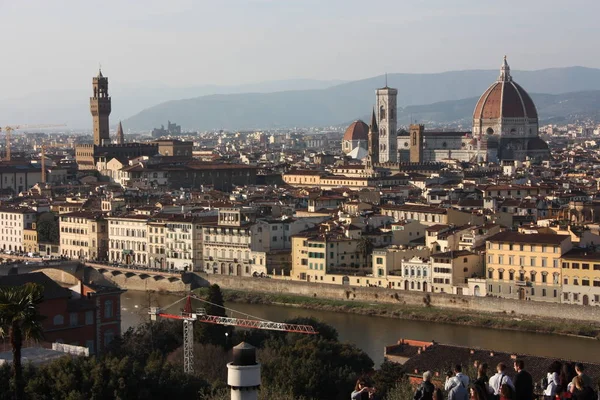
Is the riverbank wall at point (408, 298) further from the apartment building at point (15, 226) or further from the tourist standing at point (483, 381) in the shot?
the tourist standing at point (483, 381)

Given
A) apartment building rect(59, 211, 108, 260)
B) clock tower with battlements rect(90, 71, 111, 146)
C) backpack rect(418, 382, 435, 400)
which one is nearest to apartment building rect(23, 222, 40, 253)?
apartment building rect(59, 211, 108, 260)

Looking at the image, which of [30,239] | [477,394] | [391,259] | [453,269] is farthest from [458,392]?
[30,239]

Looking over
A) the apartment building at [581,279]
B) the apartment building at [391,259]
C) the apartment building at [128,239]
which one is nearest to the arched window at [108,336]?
the apartment building at [581,279]

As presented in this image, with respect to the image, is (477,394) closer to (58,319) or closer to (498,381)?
(498,381)

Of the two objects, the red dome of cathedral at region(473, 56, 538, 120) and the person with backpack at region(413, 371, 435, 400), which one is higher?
the red dome of cathedral at region(473, 56, 538, 120)

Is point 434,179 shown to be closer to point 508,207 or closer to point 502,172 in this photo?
point 502,172

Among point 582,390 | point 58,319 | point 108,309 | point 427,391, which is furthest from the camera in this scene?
point 108,309

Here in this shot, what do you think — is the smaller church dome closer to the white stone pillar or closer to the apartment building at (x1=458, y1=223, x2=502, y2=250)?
the apartment building at (x1=458, y1=223, x2=502, y2=250)

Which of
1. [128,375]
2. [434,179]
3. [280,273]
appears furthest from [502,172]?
[128,375]
